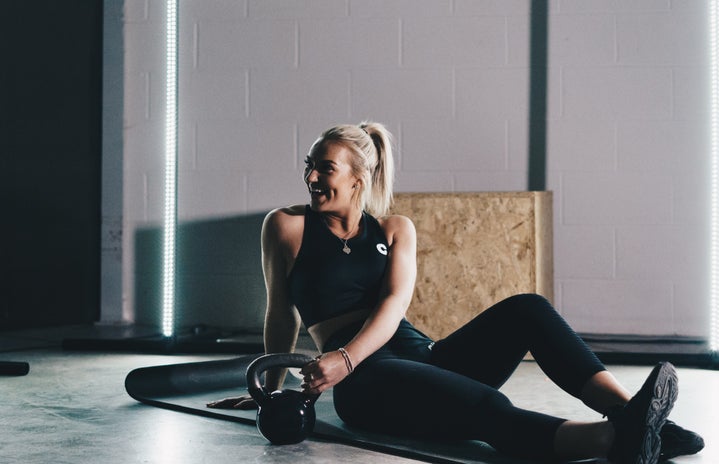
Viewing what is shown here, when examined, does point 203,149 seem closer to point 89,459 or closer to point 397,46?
point 397,46

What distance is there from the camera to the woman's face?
2.06m

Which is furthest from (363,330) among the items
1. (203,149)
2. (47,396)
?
(203,149)

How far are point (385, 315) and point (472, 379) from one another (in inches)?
10.0

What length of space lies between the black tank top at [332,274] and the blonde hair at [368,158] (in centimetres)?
11

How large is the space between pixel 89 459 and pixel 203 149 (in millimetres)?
2596

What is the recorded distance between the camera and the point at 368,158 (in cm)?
212

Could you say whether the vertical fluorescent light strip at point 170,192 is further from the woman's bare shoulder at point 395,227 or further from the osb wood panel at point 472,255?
the woman's bare shoulder at point 395,227

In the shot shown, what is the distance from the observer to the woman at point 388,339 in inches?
68.3

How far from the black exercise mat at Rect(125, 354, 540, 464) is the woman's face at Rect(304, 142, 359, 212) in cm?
58

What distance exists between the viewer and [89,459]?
1.84m

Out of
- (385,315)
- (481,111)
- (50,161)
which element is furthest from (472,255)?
(50,161)

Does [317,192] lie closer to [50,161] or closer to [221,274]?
[221,274]

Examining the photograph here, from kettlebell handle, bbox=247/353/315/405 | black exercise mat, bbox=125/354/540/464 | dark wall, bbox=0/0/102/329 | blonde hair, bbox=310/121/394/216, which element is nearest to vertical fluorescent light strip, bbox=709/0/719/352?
black exercise mat, bbox=125/354/540/464

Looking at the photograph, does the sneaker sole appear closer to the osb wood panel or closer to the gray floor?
the gray floor
